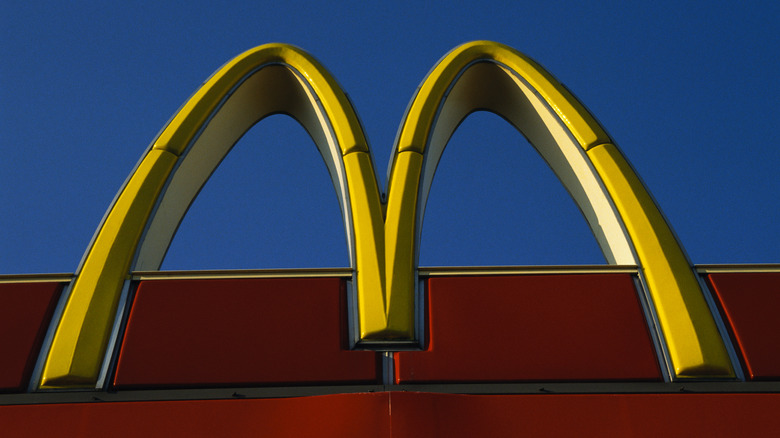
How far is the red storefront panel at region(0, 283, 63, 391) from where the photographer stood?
3840 millimetres

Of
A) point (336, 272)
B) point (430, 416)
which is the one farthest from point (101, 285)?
point (430, 416)

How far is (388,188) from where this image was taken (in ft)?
15.9

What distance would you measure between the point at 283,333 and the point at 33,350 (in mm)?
1502

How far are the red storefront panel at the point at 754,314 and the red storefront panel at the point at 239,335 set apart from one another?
2276mm

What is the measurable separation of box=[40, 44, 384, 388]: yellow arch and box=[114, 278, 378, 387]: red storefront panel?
23 cm

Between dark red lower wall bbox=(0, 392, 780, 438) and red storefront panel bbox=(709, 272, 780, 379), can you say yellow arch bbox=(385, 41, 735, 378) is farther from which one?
dark red lower wall bbox=(0, 392, 780, 438)

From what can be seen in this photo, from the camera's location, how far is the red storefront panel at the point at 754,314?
395 cm

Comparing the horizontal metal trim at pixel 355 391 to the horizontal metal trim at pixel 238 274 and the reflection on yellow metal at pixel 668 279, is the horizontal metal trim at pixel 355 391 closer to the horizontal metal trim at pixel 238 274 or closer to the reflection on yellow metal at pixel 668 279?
the reflection on yellow metal at pixel 668 279

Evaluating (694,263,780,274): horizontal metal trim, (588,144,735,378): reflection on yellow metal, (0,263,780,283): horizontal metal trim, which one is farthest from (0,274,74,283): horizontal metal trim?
(694,263,780,274): horizontal metal trim

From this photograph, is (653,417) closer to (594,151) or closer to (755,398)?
(755,398)

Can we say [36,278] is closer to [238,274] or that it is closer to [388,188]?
[238,274]

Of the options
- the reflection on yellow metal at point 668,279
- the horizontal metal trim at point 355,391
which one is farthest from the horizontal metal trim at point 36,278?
the reflection on yellow metal at point 668,279

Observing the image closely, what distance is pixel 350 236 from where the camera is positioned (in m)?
4.61

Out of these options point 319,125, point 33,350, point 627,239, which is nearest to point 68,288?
point 33,350
